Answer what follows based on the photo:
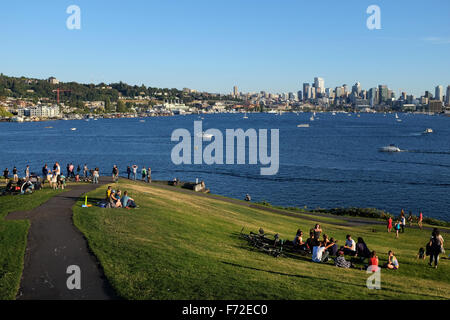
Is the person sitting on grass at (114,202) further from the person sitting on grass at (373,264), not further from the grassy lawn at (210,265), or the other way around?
the person sitting on grass at (373,264)

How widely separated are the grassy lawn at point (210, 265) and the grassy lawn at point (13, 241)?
2.18 m

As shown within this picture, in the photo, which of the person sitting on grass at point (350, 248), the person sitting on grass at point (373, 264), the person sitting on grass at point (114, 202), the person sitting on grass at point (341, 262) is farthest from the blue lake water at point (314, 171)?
the person sitting on grass at point (373, 264)

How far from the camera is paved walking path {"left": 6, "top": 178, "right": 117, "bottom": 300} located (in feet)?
33.1

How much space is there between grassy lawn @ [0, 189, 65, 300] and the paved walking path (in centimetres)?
20

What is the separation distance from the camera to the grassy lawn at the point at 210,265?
1064 cm

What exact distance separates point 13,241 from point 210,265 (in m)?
7.08

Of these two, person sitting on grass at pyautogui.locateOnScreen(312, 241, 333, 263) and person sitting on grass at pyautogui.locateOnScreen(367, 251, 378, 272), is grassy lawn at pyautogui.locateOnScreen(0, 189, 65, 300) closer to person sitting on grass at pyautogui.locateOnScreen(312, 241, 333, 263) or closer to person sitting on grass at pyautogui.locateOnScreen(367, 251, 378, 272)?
person sitting on grass at pyautogui.locateOnScreen(312, 241, 333, 263)

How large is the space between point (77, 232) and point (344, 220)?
66.3 feet

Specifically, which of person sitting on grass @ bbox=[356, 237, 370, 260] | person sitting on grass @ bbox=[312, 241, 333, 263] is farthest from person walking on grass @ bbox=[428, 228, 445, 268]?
person sitting on grass @ bbox=[312, 241, 333, 263]

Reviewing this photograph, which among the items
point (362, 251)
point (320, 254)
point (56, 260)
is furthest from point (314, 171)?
point (56, 260)
